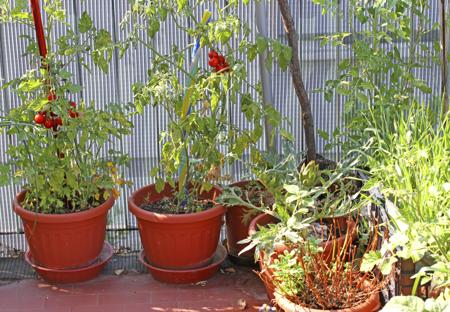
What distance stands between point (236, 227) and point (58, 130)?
100cm

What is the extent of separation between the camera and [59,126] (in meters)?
3.60

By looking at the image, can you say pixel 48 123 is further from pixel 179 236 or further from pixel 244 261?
pixel 244 261

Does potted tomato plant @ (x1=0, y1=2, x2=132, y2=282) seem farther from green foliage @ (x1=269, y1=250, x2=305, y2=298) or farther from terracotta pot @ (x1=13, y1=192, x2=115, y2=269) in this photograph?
green foliage @ (x1=269, y1=250, x2=305, y2=298)

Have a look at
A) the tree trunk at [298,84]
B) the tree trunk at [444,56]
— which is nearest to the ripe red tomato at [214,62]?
the tree trunk at [298,84]

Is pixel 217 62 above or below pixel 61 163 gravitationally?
above

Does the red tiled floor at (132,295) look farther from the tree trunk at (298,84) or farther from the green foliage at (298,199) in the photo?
the tree trunk at (298,84)

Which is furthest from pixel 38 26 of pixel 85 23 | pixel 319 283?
pixel 319 283

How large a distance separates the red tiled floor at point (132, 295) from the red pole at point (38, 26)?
1.13 m

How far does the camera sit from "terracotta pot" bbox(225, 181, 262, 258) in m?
3.76

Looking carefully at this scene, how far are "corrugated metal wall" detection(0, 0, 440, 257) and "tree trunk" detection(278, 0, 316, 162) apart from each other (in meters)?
0.21

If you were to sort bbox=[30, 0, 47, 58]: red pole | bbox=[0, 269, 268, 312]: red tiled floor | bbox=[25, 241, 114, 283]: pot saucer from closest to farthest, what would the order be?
1. bbox=[30, 0, 47, 58]: red pole
2. bbox=[0, 269, 268, 312]: red tiled floor
3. bbox=[25, 241, 114, 283]: pot saucer

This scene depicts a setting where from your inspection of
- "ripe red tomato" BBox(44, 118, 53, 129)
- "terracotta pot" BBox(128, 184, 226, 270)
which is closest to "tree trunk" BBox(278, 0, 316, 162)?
"terracotta pot" BBox(128, 184, 226, 270)

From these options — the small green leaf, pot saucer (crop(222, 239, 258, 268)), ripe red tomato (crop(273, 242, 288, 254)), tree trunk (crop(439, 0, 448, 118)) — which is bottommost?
pot saucer (crop(222, 239, 258, 268))

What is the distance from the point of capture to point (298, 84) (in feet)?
11.7
